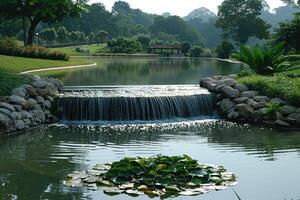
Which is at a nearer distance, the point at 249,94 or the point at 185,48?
the point at 249,94

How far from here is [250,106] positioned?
16.2m

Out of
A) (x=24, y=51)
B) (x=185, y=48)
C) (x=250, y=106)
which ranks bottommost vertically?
(x=185, y=48)

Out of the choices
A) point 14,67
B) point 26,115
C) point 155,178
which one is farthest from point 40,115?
point 14,67

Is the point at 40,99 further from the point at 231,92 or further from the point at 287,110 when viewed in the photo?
the point at 287,110

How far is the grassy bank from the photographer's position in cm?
1549

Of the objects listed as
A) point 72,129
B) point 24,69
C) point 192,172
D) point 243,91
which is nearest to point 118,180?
point 192,172

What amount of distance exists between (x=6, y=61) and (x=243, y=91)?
14250 mm

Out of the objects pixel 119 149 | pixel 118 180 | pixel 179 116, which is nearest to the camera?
pixel 118 180

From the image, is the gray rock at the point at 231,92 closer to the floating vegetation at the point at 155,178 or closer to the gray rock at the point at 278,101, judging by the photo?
the gray rock at the point at 278,101

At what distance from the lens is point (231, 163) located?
409 inches

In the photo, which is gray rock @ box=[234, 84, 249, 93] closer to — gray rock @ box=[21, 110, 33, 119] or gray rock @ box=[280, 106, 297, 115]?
gray rock @ box=[280, 106, 297, 115]

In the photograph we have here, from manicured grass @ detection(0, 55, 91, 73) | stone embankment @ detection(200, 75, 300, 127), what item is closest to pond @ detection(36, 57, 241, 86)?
manicured grass @ detection(0, 55, 91, 73)

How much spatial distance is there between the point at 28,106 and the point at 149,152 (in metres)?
5.09

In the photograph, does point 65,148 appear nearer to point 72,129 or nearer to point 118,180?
point 72,129
